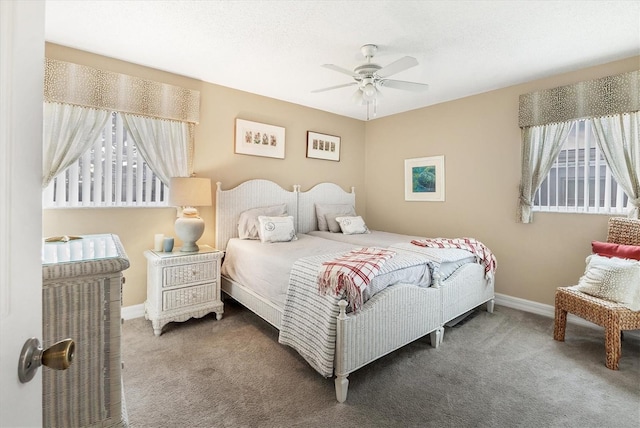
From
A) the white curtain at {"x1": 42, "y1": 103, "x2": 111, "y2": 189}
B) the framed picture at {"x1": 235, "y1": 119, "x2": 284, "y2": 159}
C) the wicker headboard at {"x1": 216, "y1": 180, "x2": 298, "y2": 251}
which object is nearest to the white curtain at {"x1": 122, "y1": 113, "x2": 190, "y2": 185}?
the white curtain at {"x1": 42, "y1": 103, "x2": 111, "y2": 189}

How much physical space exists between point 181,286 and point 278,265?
1061 mm

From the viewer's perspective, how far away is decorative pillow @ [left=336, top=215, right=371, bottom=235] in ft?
13.3

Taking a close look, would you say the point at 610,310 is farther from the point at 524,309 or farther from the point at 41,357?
the point at 41,357

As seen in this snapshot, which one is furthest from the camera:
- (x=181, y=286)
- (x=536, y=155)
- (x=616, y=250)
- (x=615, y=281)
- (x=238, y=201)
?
(x=238, y=201)

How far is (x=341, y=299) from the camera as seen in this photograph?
191 centimetres

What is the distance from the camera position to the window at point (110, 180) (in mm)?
2820

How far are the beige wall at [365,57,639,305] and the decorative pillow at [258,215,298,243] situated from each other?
2.08 m

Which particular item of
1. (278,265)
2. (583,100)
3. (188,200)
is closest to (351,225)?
(278,265)

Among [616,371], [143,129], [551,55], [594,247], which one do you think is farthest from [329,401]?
[551,55]

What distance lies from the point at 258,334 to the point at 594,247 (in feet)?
10.6

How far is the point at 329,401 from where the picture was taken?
1.89m

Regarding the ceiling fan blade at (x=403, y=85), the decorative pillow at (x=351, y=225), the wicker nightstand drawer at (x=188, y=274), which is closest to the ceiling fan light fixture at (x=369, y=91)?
the ceiling fan blade at (x=403, y=85)

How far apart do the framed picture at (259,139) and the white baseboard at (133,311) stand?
2060 millimetres

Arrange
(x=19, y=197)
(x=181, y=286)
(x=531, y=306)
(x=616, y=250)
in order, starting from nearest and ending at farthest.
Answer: (x=19, y=197) → (x=616, y=250) → (x=181, y=286) → (x=531, y=306)
